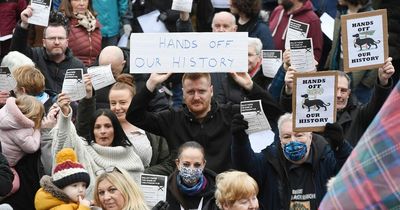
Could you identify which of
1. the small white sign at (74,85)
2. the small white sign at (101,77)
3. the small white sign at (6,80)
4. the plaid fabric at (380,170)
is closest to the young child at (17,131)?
the small white sign at (74,85)

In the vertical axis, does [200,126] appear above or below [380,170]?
below

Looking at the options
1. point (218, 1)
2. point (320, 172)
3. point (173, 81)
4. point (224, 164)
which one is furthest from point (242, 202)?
point (218, 1)

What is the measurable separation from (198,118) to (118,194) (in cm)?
145

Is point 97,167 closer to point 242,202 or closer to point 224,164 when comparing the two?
point 224,164

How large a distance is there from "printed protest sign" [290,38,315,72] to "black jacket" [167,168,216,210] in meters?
1.08

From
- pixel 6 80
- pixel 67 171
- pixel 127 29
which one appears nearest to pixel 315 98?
pixel 67 171

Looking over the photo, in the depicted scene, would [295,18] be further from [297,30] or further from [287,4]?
[297,30]

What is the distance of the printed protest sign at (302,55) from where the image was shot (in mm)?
7738

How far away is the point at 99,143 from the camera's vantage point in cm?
821

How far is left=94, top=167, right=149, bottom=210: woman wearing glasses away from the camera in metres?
6.78

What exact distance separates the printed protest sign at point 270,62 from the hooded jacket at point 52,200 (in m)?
3.16

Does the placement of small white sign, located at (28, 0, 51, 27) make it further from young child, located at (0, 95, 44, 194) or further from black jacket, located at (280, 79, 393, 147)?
black jacket, located at (280, 79, 393, 147)

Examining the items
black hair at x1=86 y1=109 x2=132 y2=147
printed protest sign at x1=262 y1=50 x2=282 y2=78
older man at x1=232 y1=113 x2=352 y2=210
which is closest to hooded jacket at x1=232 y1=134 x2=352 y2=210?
older man at x1=232 y1=113 x2=352 y2=210

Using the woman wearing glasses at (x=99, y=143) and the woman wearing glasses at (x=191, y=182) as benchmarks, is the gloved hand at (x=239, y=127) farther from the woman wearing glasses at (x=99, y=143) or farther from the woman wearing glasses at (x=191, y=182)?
the woman wearing glasses at (x=99, y=143)
